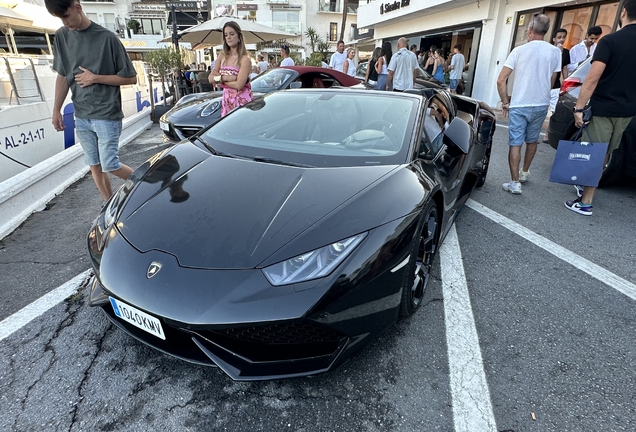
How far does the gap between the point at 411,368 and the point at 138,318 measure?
1.22m

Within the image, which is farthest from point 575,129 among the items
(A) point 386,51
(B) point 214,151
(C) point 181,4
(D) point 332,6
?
(D) point 332,6

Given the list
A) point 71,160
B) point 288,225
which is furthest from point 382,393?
point 71,160

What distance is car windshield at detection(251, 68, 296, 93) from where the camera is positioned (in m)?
5.93

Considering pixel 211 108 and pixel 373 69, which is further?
pixel 373 69

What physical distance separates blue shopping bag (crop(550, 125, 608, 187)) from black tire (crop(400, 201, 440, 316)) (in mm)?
2048

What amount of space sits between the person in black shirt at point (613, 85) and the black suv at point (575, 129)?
0.49 m

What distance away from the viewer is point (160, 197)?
1896 millimetres

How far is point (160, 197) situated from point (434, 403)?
1.59m

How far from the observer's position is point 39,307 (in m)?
2.13

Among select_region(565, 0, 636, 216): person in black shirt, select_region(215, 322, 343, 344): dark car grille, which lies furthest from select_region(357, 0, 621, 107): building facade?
select_region(215, 322, 343, 344): dark car grille

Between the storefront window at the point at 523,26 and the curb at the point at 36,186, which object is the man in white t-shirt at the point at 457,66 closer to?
the storefront window at the point at 523,26

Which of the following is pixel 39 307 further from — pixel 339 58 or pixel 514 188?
pixel 339 58

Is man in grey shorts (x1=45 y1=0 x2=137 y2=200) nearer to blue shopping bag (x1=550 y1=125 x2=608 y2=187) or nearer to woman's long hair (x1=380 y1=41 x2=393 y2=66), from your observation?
blue shopping bag (x1=550 y1=125 x2=608 y2=187)

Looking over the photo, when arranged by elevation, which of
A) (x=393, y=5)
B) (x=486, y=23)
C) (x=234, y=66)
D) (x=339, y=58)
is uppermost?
(x=393, y=5)
